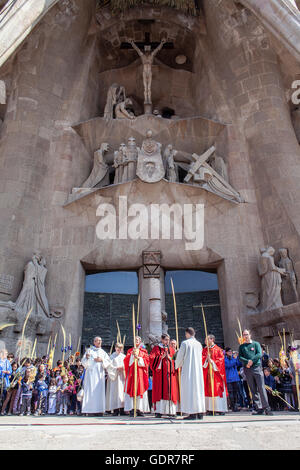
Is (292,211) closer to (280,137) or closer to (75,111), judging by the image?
(280,137)

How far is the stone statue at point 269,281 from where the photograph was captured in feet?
34.3

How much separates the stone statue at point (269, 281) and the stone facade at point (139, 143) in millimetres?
409

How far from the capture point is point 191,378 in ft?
17.8

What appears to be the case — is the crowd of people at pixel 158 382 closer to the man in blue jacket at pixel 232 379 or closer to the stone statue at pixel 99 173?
the man in blue jacket at pixel 232 379

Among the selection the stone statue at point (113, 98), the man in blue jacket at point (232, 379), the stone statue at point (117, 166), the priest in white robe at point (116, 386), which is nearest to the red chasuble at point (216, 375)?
the man in blue jacket at point (232, 379)

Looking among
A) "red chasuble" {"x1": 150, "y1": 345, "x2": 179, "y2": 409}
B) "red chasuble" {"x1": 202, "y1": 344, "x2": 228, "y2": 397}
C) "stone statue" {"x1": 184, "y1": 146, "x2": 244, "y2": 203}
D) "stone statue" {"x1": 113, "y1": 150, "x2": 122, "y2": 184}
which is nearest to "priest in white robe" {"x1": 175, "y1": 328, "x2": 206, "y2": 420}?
"red chasuble" {"x1": 150, "y1": 345, "x2": 179, "y2": 409}

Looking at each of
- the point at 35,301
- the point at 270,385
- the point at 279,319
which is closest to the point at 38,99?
the point at 35,301

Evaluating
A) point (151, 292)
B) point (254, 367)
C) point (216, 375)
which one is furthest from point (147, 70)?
point (254, 367)

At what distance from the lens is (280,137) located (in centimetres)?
1234

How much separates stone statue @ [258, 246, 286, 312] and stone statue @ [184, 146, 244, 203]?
220 cm

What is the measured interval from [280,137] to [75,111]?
275 inches

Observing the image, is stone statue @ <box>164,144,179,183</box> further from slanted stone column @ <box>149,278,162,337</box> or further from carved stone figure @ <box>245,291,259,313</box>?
carved stone figure @ <box>245,291,259,313</box>

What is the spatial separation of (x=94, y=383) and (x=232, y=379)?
8.73 feet

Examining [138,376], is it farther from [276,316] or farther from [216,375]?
[276,316]
